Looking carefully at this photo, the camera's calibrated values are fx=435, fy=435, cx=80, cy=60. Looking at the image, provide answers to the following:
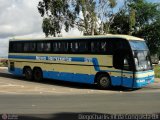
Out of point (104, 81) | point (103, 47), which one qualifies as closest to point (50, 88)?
point (104, 81)

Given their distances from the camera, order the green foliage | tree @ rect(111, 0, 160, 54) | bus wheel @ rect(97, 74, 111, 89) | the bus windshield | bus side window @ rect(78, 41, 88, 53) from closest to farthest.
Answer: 1. the bus windshield
2. bus wheel @ rect(97, 74, 111, 89)
3. bus side window @ rect(78, 41, 88, 53)
4. the green foliage
5. tree @ rect(111, 0, 160, 54)

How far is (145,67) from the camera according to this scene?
24.0 m

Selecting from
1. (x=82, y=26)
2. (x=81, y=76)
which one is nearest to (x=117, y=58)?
(x=81, y=76)

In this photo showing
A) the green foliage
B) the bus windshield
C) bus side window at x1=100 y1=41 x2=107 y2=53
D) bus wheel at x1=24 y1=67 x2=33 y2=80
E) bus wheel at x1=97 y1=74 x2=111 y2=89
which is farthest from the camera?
the green foliage

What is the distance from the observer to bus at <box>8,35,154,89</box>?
23562 millimetres

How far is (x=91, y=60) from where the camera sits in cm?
2506

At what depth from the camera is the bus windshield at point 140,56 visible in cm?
2345

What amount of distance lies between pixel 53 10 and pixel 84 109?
1501 inches

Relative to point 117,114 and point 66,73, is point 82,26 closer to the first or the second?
point 66,73

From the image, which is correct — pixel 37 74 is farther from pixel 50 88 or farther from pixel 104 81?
pixel 104 81

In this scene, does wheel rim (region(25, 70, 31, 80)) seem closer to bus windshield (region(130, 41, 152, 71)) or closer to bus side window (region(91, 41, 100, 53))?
bus side window (region(91, 41, 100, 53))

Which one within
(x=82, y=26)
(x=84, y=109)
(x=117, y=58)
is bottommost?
(x=84, y=109)

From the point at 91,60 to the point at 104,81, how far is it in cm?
142

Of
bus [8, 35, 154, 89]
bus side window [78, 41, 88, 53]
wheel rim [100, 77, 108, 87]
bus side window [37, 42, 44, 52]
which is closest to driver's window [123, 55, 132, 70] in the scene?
bus [8, 35, 154, 89]
